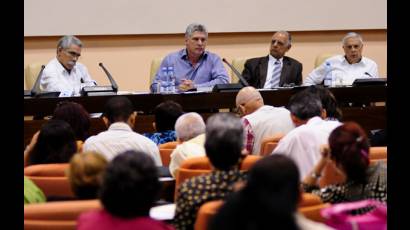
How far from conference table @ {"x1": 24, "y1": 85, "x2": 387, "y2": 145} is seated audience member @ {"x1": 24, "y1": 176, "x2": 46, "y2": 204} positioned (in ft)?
9.16

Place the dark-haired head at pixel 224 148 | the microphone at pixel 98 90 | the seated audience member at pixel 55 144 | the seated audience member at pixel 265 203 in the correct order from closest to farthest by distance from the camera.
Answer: the seated audience member at pixel 265 203 → the dark-haired head at pixel 224 148 → the seated audience member at pixel 55 144 → the microphone at pixel 98 90

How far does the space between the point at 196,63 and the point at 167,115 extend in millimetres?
2410

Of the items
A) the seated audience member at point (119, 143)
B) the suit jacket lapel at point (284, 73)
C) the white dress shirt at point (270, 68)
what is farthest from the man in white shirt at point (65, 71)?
the seated audience member at point (119, 143)

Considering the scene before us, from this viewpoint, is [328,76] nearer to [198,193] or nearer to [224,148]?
[224,148]

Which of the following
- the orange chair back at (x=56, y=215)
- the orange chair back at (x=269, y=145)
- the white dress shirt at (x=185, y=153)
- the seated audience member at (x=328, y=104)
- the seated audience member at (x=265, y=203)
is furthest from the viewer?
the seated audience member at (x=328, y=104)

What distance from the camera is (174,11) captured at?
8.16 m

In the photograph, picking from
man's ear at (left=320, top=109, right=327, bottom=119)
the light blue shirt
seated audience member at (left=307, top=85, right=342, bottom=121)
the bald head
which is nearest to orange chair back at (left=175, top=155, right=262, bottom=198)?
man's ear at (left=320, top=109, right=327, bottom=119)

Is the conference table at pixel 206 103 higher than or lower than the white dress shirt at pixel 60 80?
lower

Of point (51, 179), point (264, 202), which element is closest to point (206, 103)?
point (51, 179)

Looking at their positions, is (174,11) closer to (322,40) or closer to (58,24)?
(58,24)

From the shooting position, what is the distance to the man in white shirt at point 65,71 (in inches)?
262

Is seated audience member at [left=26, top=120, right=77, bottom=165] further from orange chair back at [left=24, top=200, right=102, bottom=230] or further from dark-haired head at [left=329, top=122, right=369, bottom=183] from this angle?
dark-haired head at [left=329, top=122, right=369, bottom=183]

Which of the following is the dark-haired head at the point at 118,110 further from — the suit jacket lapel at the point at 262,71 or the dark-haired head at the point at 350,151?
the suit jacket lapel at the point at 262,71

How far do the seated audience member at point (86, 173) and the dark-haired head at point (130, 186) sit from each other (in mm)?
301
